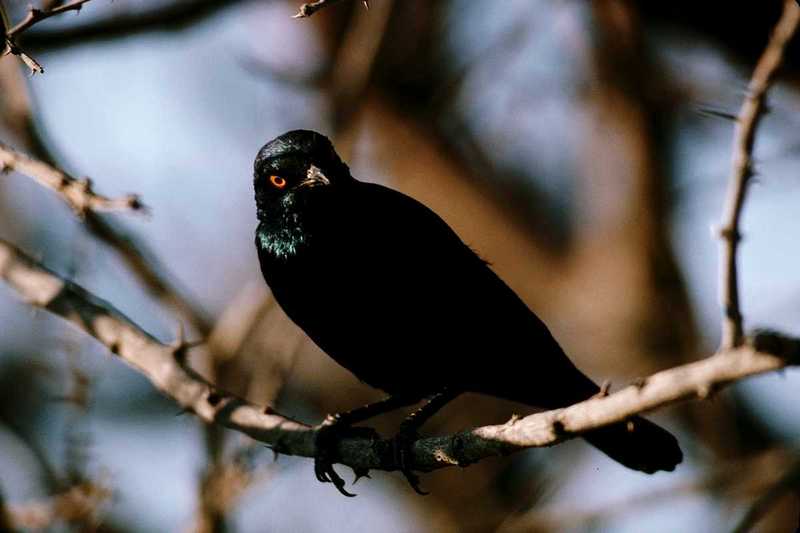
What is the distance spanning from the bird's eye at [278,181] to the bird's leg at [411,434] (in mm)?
1119

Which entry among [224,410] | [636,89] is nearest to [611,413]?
[224,410]

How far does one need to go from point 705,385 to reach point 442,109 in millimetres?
6438

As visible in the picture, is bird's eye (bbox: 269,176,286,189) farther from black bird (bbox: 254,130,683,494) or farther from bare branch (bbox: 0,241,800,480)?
bare branch (bbox: 0,241,800,480)

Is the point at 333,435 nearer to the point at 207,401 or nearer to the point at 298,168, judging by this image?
the point at 207,401

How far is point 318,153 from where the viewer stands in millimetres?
4715

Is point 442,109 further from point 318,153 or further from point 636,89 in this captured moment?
point 318,153

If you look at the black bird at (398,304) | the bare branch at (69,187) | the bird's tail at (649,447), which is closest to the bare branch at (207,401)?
the black bird at (398,304)

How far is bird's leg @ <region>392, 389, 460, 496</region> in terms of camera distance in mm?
3781

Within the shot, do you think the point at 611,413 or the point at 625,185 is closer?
the point at 611,413

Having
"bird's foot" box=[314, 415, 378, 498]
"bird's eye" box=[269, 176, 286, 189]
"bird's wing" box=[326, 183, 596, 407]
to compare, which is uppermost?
"bird's eye" box=[269, 176, 286, 189]

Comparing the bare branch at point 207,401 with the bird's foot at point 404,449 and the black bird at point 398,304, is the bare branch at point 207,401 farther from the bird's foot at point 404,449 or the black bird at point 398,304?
the black bird at point 398,304

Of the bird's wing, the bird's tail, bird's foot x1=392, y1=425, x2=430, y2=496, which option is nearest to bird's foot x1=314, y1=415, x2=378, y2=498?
→ bird's foot x1=392, y1=425, x2=430, y2=496

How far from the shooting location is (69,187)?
2807 millimetres

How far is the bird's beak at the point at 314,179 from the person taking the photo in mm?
4609
